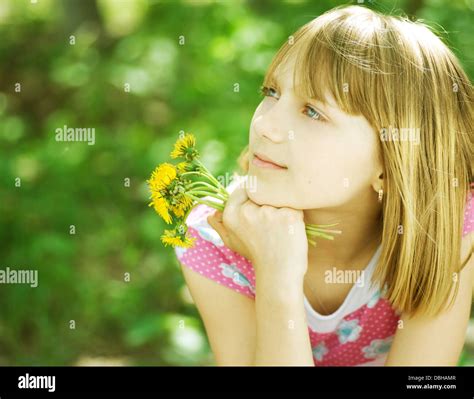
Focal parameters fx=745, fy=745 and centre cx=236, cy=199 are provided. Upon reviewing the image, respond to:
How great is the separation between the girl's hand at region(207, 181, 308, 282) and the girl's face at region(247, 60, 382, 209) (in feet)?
0.08

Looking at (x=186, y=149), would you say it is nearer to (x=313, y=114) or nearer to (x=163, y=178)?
(x=163, y=178)

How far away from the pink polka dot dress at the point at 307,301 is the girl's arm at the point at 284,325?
0.75 ft

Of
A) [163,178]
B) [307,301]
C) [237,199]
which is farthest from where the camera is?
[307,301]

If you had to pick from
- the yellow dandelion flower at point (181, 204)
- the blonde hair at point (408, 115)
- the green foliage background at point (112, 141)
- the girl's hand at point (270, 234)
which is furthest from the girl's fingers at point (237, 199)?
the green foliage background at point (112, 141)

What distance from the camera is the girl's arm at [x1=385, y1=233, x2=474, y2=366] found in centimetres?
163

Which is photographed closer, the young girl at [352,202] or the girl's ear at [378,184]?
the young girl at [352,202]

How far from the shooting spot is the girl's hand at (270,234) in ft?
5.07

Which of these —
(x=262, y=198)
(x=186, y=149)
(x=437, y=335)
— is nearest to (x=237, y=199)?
(x=262, y=198)

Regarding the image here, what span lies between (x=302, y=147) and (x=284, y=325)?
0.37 meters

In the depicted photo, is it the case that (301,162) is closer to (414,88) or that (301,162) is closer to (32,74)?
(414,88)

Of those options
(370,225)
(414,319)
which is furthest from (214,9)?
(414,319)

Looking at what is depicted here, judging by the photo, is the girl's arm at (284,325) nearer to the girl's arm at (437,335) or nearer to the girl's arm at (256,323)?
the girl's arm at (256,323)

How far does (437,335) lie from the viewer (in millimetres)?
1639
